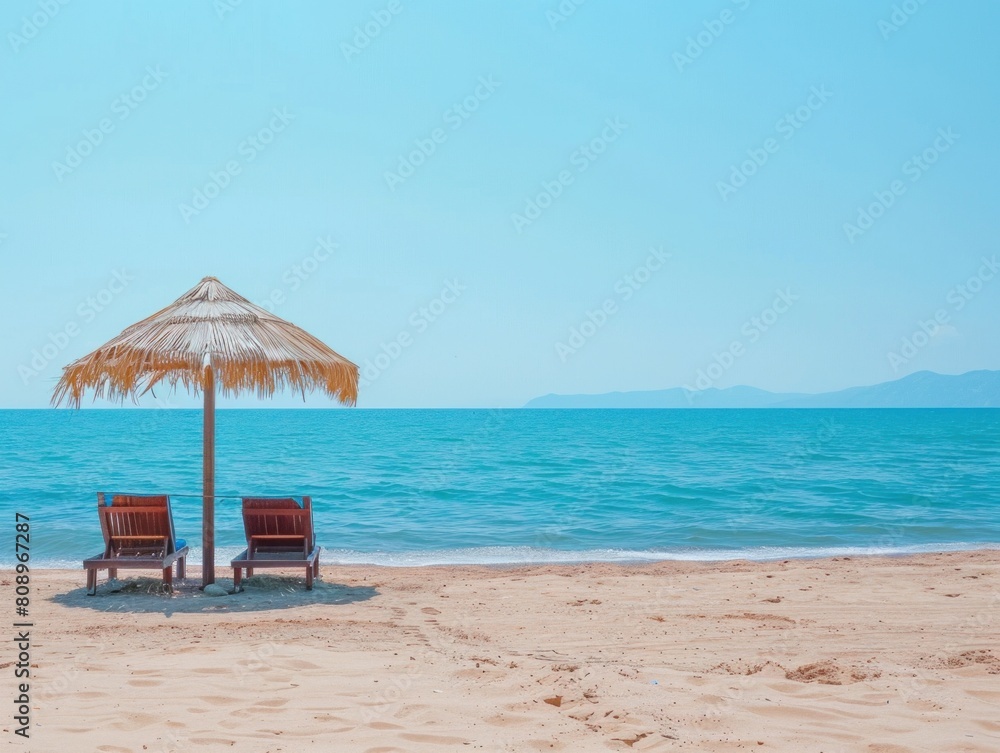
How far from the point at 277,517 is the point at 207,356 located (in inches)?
71.0

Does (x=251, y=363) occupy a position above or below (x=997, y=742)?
above

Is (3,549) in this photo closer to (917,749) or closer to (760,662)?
(760,662)

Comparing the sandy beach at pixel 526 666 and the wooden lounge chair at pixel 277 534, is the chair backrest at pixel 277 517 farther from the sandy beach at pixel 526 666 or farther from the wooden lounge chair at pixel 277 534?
the sandy beach at pixel 526 666

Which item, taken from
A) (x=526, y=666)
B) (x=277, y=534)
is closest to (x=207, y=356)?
(x=277, y=534)

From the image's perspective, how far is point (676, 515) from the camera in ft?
55.1

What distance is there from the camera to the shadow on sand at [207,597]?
23.7 ft

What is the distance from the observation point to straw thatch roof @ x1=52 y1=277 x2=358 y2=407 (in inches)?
290

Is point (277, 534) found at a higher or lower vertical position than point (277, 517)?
lower

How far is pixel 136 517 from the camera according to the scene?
7.77m

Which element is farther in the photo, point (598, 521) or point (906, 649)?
point (598, 521)

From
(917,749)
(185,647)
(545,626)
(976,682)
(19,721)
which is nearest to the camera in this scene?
(917,749)

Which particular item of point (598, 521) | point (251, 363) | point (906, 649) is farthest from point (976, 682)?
point (598, 521)

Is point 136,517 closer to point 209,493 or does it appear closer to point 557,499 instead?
point 209,493

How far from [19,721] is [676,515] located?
14.4m
